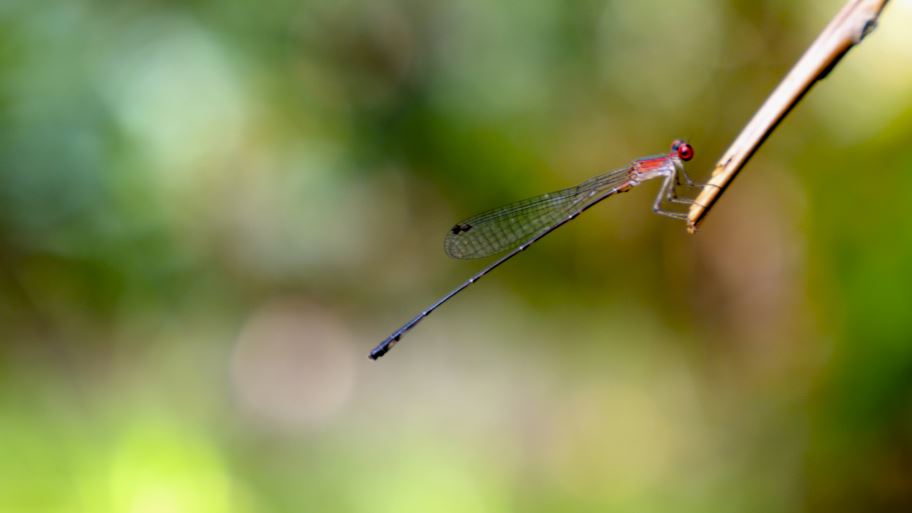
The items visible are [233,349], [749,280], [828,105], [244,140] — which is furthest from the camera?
[233,349]

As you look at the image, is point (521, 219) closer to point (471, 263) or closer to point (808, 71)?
point (471, 263)

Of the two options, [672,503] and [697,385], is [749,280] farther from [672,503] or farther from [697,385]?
[672,503]

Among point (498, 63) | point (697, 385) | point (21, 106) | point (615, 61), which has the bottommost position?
point (697, 385)

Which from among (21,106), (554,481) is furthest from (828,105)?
(21,106)

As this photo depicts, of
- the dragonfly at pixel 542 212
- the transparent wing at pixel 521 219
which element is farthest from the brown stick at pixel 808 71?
the transparent wing at pixel 521 219

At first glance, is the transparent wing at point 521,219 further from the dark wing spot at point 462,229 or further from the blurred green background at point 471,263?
the blurred green background at point 471,263

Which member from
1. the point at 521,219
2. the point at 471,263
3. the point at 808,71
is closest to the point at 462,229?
the point at 521,219
